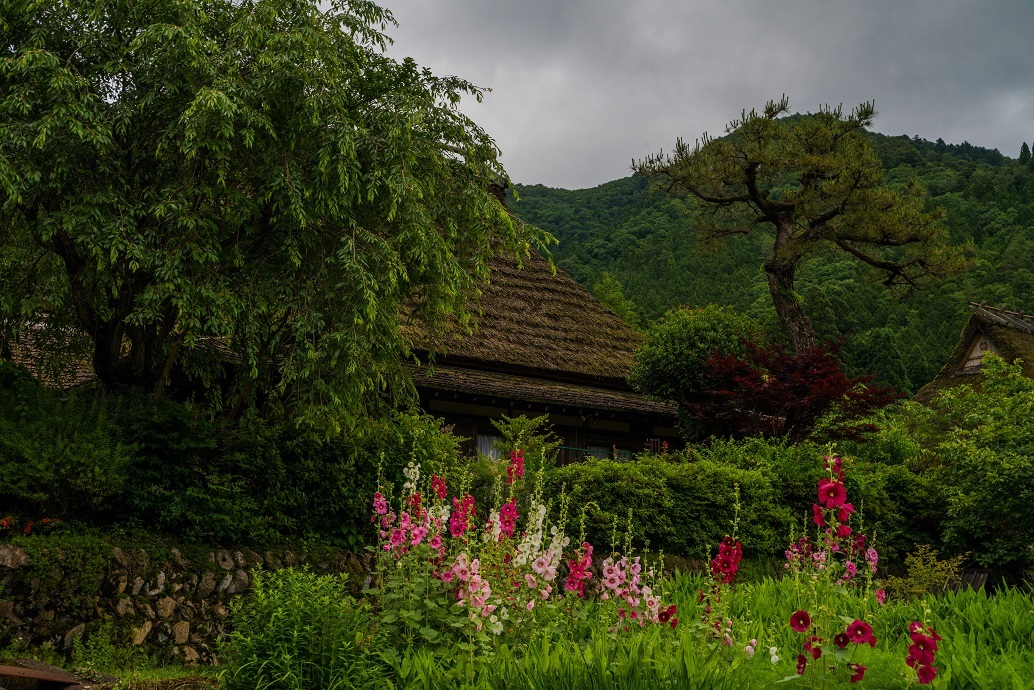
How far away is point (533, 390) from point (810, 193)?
927 cm

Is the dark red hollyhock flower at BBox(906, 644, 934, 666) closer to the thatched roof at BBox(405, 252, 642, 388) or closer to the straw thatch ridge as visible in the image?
the straw thatch ridge

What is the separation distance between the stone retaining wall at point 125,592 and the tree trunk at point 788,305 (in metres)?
14.8

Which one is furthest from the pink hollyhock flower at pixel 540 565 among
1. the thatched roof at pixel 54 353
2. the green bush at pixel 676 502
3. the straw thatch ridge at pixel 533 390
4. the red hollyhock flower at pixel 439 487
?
the straw thatch ridge at pixel 533 390

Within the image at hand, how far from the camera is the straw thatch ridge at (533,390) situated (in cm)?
1557

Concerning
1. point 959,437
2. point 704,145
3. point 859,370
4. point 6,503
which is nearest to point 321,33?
point 6,503

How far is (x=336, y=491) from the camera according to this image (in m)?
10.2

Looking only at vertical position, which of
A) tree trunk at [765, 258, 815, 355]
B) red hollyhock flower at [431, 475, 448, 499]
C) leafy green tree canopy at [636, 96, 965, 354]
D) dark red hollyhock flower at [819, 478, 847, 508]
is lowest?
red hollyhock flower at [431, 475, 448, 499]

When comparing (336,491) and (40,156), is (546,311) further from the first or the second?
(40,156)

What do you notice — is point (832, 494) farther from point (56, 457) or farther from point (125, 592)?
point (56, 457)

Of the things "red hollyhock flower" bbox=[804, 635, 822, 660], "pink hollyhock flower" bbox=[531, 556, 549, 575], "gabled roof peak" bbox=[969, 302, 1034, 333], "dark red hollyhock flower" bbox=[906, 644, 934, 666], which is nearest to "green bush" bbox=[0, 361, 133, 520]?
"pink hollyhock flower" bbox=[531, 556, 549, 575]

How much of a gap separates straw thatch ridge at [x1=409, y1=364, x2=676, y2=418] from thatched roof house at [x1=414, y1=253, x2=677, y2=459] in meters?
0.02

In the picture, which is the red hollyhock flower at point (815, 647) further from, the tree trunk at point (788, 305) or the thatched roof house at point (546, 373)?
the tree trunk at point (788, 305)

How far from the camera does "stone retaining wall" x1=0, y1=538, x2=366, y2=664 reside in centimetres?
804

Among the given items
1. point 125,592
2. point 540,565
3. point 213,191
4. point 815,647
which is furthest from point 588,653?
point 213,191
